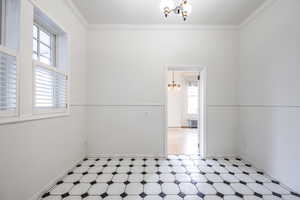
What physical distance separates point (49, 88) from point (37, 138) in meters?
0.75

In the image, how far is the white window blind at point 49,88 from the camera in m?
1.98

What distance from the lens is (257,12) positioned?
9.37ft

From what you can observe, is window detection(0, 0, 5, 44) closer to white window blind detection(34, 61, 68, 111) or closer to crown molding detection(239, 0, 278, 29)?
white window blind detection(34, 61, 68, 111)

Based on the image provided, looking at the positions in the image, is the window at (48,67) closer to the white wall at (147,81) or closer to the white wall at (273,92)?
the white wall at (147,81)

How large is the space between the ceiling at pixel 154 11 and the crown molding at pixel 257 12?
6 centimetres

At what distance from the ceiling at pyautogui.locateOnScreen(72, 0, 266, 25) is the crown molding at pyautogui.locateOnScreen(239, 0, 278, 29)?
A: 0.06 metres

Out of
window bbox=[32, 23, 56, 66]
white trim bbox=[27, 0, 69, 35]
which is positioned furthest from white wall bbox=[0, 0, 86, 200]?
window bbox=[32, 23, 56, 66]

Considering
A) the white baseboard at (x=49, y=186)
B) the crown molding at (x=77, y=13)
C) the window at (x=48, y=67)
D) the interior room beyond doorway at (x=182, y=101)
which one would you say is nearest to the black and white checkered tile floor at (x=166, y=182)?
the white baseboard at (x=49, y=186)

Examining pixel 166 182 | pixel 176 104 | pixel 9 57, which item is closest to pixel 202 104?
pixel 166 182

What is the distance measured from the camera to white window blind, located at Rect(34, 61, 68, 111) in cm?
198

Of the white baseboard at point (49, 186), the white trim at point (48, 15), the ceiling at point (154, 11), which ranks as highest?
the ceiling at point (154, 11)

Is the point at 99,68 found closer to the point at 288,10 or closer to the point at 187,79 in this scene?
the point at 288,10

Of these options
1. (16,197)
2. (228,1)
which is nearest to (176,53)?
(228,1)

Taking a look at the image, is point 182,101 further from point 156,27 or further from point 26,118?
point 26,118
